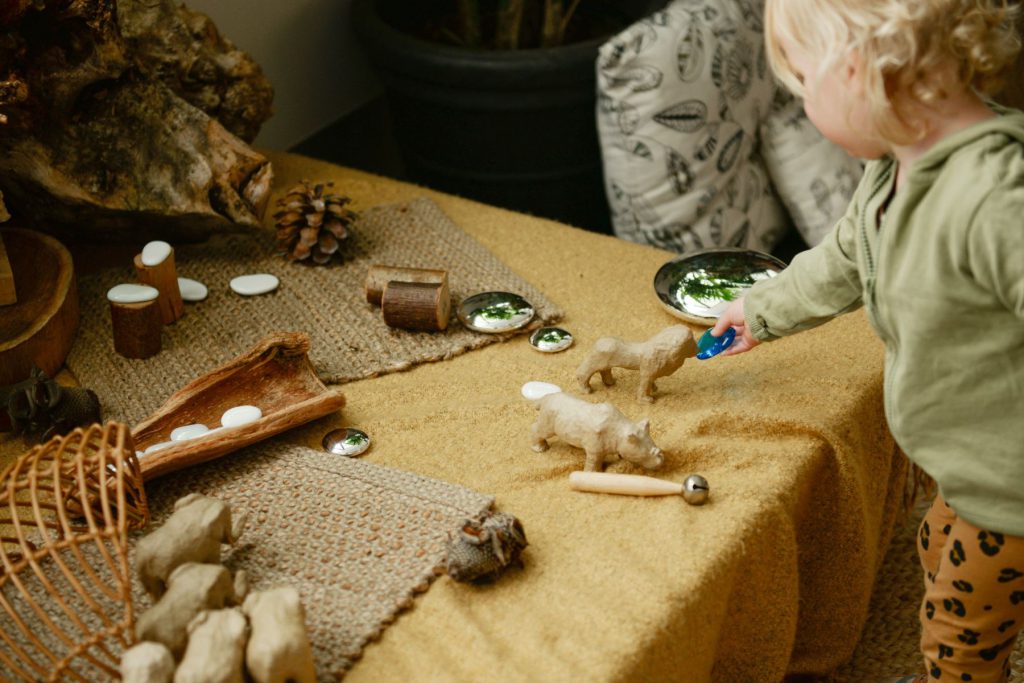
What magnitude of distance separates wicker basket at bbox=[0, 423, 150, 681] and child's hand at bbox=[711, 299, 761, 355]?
24.7 inches

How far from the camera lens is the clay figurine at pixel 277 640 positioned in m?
0.78

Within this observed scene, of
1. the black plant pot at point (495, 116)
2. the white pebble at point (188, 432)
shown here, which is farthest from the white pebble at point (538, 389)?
the black plant pot at point (495, 116)

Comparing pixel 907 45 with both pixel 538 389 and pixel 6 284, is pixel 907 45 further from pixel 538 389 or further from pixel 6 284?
pixel 6 284

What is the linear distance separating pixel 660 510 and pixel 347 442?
0.35 metres

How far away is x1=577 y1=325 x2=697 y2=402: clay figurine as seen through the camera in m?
1.14

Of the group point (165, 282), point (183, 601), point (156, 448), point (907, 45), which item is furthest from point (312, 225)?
point (907, 45)

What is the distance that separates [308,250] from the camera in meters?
1.45

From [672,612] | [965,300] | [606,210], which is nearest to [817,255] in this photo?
[965,300]

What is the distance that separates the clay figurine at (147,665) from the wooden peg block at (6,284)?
2.08 feet

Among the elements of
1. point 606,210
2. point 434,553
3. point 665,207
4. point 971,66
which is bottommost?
point 606,210

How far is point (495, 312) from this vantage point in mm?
1335

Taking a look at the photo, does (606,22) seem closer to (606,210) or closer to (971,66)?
(606,210)

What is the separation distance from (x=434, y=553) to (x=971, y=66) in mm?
626

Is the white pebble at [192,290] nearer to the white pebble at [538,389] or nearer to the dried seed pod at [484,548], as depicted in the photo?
the white pebble at [538,389]
